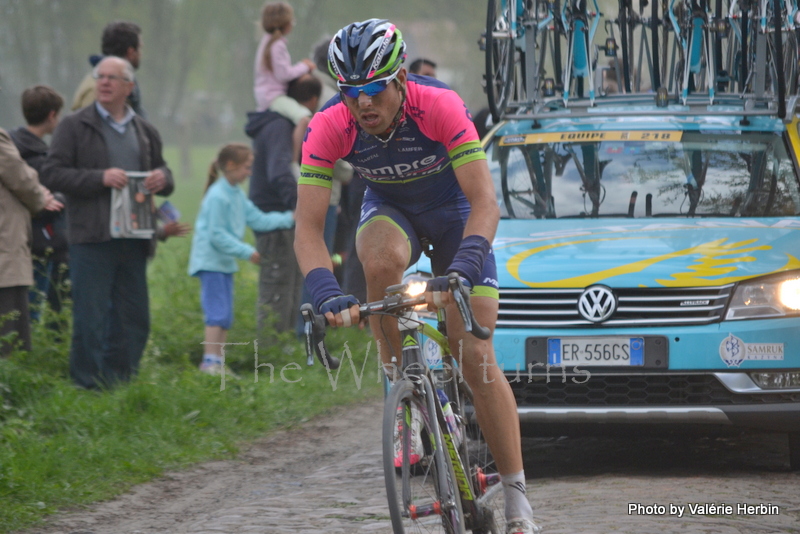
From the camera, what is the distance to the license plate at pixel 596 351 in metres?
5.96

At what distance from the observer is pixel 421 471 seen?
14.1ft

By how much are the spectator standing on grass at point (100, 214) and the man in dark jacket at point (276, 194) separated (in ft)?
5.30

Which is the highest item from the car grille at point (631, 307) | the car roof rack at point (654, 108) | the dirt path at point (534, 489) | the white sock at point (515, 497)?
the car roof rack at point (654, 108)

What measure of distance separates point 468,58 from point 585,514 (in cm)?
5657

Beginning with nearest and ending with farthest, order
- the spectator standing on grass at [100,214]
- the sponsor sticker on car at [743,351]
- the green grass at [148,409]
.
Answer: the sponsor sticker on car at [743,351], the green grass at [148,409], the spectator standing on grass at [100,214]

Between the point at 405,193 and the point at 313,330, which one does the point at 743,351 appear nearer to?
the point at 405,193

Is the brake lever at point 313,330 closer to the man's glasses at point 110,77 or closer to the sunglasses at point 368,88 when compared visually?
the sunglasses at point 368,88

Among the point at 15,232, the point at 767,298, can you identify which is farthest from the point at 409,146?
the point at 15,232

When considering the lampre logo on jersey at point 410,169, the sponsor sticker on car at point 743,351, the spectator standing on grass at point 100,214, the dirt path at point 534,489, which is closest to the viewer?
the lampre logo on jersey at point 410,169

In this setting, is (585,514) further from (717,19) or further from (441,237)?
(717,19)

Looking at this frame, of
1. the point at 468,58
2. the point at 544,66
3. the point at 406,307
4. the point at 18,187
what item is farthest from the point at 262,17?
the point at 468,58

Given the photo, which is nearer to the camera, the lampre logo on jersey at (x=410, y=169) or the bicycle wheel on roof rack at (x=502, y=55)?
the lampre logo on jersey at (x=410, y=169)

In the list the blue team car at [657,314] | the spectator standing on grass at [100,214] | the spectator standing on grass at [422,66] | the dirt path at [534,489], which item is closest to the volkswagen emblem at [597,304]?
the blue team car at [657,314]

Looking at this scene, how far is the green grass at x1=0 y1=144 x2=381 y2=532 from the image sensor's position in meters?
6.12
